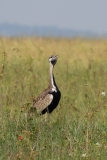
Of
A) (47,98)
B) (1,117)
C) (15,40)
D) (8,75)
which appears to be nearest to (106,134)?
(1,117)

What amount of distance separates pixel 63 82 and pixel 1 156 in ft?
19.3

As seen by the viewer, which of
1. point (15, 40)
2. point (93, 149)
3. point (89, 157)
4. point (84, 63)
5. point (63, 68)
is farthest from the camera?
point (15, 40)

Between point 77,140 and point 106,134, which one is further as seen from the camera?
point 106,134

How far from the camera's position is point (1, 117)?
6.77 m

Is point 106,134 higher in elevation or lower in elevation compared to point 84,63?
lower

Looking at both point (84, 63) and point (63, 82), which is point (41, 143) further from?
point (84, 63)

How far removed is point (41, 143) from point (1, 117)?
0.76m

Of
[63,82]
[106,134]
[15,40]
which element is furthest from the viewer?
[15,40]

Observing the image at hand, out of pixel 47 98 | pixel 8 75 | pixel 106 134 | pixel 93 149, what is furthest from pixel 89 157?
pixel 8 75

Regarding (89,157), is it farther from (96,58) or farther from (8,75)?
(96,58)

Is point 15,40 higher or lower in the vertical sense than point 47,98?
higher

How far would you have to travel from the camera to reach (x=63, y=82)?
11508mm

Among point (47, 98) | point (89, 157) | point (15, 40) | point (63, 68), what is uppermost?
point (15, 40)

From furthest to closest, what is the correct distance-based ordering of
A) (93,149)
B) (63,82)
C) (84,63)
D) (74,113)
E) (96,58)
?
1. (96,58)
2. (84,63)
3. (63,82)
4. (74,113)
5. (93,149)
